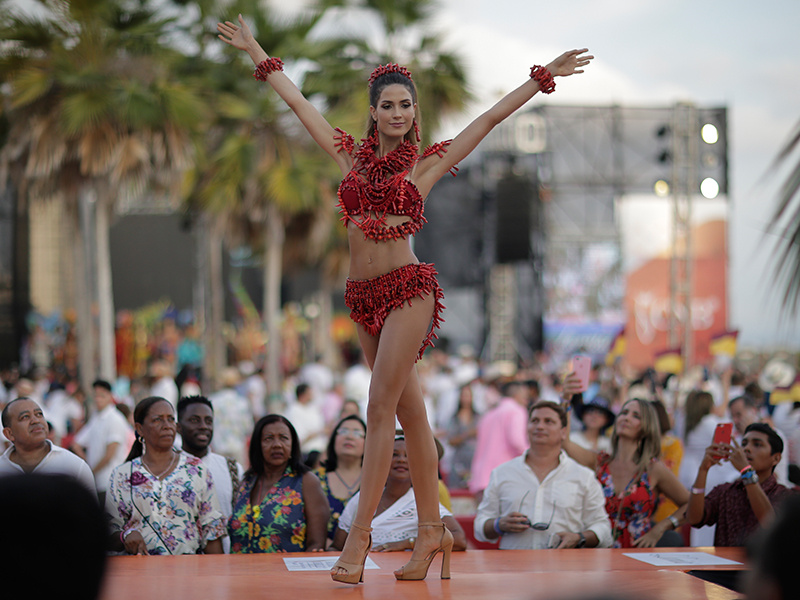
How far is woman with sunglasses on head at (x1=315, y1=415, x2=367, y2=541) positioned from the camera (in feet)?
16.4

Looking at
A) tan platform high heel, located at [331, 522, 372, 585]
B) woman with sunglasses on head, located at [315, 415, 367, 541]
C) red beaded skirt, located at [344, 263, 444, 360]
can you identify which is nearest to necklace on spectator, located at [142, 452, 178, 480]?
woman with sunglasses on head, located at [315, 415, 367, 541]

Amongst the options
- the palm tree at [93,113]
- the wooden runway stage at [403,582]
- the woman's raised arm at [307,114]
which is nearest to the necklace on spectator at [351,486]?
the wooden runway stage at [403,582]

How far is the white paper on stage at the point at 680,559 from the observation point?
3.71m

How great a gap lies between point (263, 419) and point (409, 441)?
1754mm

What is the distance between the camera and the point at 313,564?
11.8ft

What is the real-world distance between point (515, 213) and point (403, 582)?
15.2 m

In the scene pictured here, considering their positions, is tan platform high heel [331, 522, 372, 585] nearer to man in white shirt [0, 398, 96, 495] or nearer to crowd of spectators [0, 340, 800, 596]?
crowd of spectators [0, 340, 800, 596]

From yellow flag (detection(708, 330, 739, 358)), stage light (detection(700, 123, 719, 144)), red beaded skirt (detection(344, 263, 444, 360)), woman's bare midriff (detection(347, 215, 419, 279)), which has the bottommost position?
yellow flag (detection(708, 330, 739, 358))

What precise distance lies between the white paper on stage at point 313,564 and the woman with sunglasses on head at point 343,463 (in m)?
1.19

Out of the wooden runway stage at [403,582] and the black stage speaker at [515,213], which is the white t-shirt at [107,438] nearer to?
the wooden runway stage at [403,582]

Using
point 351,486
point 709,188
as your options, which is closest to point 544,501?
point 351,486

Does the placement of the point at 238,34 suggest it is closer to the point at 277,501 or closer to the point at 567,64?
the point at 567,64

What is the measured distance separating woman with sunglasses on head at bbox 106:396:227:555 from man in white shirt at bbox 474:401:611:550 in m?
1.47

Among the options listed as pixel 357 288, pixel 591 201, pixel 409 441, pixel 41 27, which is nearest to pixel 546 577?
pixel 409 441
